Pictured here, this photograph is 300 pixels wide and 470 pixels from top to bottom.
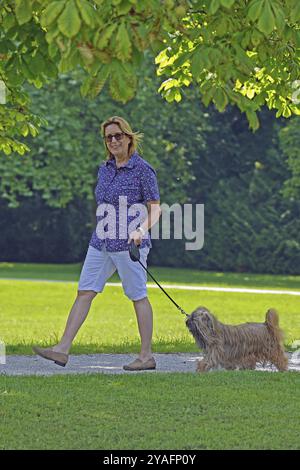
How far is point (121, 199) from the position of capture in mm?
9602

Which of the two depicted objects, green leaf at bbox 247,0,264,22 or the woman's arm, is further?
the woman's arm

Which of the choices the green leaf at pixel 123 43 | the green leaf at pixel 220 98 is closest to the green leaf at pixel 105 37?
the green leaf at pixel 123 43

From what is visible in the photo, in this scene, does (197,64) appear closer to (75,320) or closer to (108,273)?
(108,273)

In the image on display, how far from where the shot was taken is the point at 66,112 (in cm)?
3266

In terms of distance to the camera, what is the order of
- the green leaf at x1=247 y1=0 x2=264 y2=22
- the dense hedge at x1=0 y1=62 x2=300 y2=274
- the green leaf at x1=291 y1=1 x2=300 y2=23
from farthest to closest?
1. the dense hedge at x1=0 y1=62 x2=300 y2=274
2. the green leaf at x1=291 y1=1 x2=300 y2=23
3. the green leaf at x1=247 y1=0 x2=264 y2=22

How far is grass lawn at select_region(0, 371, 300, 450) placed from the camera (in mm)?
6891

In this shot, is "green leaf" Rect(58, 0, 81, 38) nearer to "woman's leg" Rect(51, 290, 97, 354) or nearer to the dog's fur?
the dog's fur

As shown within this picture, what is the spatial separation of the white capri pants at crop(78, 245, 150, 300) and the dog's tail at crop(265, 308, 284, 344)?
1.08m

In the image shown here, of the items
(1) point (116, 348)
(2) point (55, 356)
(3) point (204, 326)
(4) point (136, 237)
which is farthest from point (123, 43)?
(1) point (116, 348)

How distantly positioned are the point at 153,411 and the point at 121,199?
2.42 m

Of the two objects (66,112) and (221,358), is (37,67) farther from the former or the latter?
(66,112)

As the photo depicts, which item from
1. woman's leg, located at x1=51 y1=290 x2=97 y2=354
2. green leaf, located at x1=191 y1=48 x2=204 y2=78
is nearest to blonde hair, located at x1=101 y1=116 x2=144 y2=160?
woman's leg, located at x1=51 y1=290 x2=97 y2=354
